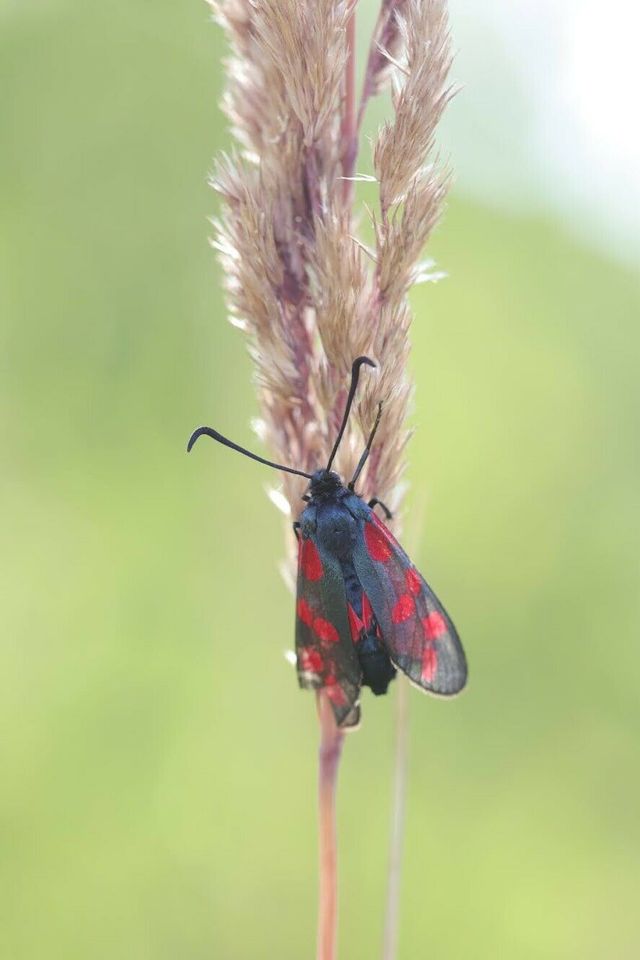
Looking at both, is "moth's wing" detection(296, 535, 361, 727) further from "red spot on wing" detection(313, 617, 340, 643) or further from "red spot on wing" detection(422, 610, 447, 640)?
"red spot on wing" detection(422, 610, 447, 640)

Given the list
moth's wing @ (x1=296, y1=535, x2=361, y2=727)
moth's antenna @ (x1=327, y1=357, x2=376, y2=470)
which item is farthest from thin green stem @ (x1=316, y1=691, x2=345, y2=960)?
moth's antenna @ (x1=327, y1=357, x2=376, y2=470)

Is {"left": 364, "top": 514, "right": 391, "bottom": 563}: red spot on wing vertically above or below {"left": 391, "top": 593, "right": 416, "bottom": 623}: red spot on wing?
above

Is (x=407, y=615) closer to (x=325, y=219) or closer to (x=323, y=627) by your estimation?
(x=323, y=627)

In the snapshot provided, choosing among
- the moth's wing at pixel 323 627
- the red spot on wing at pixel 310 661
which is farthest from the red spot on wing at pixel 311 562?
the red spot on wing at pixel 310 661

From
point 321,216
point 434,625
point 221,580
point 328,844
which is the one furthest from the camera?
point 221,580

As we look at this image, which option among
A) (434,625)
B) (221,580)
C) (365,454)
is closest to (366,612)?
(434,625)

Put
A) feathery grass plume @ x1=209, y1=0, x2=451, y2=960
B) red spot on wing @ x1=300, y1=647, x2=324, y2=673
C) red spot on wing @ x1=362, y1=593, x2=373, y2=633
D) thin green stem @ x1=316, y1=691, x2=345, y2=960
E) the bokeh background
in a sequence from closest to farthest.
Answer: thin green stem @ x1=316, y1=691, x2=345, y2=960 < feathery grass plume @ x1=209, y1=0, x2=451, y2=960 < red spot on wing @ x1=300, y1=647, x2=324, y2=673 < red spot on wing @ x1=362, y1=593, x2=373, y2=633 < the bokeh background

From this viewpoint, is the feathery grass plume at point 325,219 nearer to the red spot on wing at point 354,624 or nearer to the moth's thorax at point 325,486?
the moth's thorax at point 325,486
